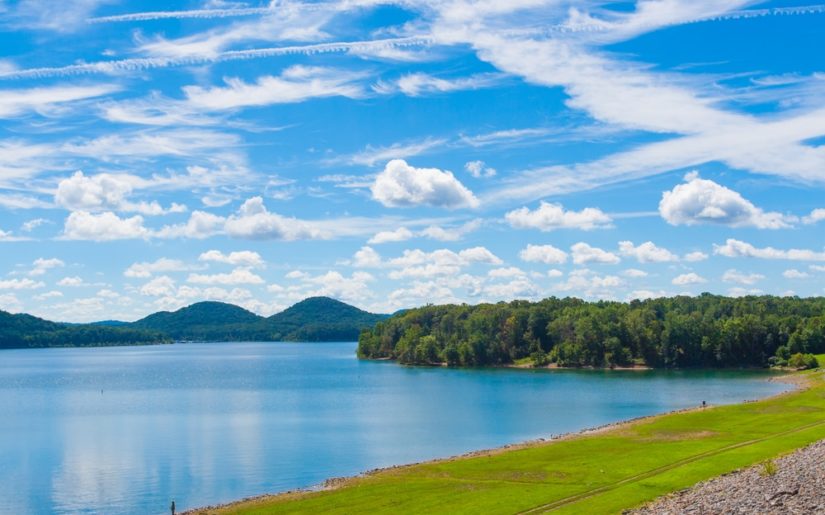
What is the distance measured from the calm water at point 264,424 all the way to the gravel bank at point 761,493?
28240mm

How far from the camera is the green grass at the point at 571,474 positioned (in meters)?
42.2


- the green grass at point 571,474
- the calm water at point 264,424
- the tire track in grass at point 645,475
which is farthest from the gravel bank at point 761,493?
the calm water at point 264,424

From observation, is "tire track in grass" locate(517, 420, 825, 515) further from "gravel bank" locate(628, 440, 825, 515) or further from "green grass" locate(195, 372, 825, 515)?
"gravel bank" locate(628, 440, 825, 515)

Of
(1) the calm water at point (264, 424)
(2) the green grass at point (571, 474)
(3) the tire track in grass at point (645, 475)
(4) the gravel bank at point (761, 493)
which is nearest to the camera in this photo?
(4) the gravel bank at point (761, 493)

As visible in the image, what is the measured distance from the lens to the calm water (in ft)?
188

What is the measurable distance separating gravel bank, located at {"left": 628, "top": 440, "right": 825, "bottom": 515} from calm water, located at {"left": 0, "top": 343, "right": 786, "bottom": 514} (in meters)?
28.2

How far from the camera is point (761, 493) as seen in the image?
32719 mm

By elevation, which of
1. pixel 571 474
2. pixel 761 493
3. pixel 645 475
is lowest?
pixel 571 474

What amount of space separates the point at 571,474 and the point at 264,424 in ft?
159

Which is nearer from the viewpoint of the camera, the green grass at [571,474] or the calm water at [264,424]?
the green grass at [571,474]

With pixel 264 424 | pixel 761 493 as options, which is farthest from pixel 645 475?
pixel 264 424

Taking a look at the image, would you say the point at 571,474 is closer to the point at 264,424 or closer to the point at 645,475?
the point at 645,475

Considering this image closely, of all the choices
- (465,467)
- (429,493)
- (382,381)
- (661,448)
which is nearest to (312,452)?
(465,467)

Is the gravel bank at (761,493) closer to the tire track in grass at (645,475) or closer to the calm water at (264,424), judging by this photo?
the tire track in grass at (645,475)
